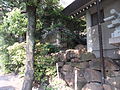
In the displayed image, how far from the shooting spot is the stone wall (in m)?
5.31

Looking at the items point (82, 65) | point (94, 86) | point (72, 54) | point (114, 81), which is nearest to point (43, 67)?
point (72, 54)

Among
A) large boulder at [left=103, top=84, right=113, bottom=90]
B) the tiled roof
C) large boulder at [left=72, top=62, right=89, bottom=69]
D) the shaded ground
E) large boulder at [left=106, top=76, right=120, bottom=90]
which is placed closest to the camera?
large boulder at [left=106, top=76, right=120, bottom=90]

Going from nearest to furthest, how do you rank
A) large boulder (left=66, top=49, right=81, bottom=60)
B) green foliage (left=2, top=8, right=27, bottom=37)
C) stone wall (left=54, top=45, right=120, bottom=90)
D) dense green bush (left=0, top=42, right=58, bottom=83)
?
1. stone wall (left=54, top=45, right=120, bottom=90)
2. large boulder (left=66, top=49, right=81, bottom=60)
3. dense green bush (left=0, top=42, right=58, bottom=83)
4. green foliage (left=2, top=8, right=27, bottom=37)

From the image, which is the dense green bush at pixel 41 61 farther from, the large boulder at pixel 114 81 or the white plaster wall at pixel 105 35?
the large boulder at pixel 114 81

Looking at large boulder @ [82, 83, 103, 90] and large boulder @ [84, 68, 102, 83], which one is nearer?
large boulder @ [82, 83, 103, 90]

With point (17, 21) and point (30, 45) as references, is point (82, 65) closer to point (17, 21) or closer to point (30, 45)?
point (30, 45)

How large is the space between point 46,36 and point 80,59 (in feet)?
17.9

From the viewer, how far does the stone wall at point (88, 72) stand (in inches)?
209

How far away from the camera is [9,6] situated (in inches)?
493

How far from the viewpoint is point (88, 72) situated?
20.0 feet

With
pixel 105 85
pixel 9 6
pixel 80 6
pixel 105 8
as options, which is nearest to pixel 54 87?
pixel 105 85

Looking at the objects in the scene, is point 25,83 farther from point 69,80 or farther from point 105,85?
point 105,85

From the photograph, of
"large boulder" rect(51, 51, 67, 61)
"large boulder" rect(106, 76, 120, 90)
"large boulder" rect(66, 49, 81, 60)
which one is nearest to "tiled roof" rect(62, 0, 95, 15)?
"large boulder" rect(66, 49, 81, 60)

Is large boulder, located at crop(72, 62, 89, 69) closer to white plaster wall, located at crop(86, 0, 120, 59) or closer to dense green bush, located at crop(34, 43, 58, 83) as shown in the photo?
white plaster wall, located at crop(86, 0, 120, 59)
